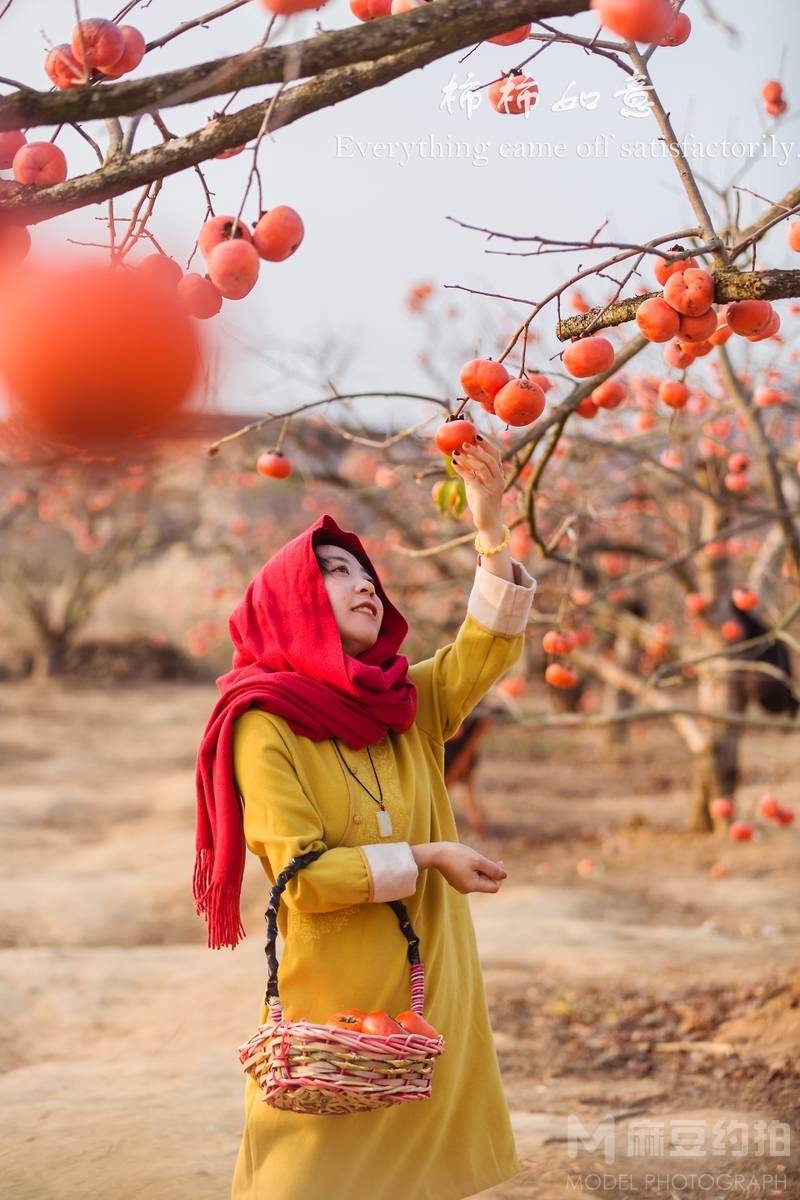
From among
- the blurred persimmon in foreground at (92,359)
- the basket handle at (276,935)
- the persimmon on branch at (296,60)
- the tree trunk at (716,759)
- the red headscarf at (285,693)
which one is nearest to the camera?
the blurred persimmon in foreground at (92,359)

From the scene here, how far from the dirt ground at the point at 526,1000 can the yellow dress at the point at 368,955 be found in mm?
803

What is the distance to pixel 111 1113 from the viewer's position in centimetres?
336

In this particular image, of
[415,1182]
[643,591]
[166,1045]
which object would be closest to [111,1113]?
[166,1045]

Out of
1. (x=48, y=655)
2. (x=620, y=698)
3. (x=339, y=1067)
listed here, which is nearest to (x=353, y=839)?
(x=339, y=1067)

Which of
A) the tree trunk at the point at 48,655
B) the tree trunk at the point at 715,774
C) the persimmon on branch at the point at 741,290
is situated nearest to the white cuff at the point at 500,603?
the persimmon on branch at the point at 741,290

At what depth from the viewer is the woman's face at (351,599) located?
2225 mm

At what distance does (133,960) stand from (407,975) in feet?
12.4

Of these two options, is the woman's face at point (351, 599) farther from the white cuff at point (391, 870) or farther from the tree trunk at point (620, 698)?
the tree trunk at point (620, 698)

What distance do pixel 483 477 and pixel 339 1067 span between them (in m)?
1.02

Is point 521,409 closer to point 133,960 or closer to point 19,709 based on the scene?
point 133,960

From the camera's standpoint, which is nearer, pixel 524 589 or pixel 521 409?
pixel 521 409

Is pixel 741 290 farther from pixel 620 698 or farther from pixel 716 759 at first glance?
pixel 620 698

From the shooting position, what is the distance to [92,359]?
3.22ft

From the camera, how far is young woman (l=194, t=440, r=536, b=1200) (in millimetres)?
2033
